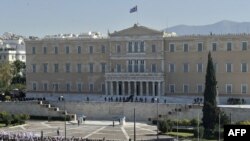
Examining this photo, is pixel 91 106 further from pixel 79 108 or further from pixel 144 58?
pixel 144 58

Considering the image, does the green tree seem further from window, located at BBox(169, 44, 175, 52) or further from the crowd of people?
window, located at BBox(169, 44, 175, 52)

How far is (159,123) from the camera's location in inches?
1965

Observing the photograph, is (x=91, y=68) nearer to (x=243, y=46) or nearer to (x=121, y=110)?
(x=121, y=110)

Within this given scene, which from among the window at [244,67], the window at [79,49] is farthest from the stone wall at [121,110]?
the window at [79,49]

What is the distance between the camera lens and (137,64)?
68375 mm

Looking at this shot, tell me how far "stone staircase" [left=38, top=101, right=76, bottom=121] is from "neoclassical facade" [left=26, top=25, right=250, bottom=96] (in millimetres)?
9435

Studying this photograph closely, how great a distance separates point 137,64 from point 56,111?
42.8ft

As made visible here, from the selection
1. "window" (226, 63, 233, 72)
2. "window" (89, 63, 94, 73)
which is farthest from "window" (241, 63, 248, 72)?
"window" (89, 63, 94, 73)

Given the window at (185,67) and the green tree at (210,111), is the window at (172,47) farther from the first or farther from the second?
the green tree at (210,111)

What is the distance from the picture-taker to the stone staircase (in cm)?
6028

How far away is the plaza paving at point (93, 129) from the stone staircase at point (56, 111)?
1725 mm

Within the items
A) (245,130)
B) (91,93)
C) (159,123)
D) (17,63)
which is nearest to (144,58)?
(91,93)

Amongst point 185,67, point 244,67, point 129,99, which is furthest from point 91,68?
point 244,67

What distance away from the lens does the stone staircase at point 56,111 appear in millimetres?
60281
